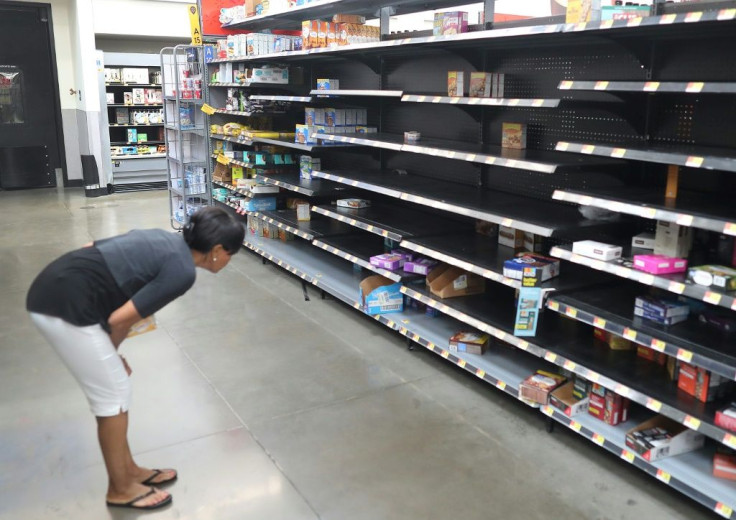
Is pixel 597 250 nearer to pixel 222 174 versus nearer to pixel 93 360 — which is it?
pixel 93 360

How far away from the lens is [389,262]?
4.71 meters

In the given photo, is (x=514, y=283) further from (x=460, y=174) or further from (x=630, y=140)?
(x=460, y=174)

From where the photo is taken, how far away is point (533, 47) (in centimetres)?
415

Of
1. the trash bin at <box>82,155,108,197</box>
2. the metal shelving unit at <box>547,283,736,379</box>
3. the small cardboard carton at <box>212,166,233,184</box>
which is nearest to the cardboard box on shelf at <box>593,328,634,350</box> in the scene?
the metal shelving unit at <box>547,283,736,379</box>

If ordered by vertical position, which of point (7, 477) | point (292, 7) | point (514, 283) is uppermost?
point (292, 7)

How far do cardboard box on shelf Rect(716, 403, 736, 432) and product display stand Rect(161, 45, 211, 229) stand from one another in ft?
20.1

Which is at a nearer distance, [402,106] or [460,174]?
[460,174]

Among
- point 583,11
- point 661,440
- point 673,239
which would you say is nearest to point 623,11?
point 583,11

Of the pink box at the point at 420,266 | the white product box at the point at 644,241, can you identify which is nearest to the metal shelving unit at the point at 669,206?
the white product box at the point at 644,241

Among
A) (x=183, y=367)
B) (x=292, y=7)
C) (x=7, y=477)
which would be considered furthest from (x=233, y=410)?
(x=292, y=7)

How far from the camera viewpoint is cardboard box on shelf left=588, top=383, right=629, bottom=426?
3.15 m

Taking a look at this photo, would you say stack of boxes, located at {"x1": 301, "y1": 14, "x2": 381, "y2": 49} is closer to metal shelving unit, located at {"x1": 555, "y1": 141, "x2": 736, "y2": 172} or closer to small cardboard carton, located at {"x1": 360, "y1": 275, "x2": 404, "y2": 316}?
small cardboard carton, located at {"x1": 360, "y1": 275, "x2": 404, "y2": 316}

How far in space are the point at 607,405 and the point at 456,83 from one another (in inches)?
86.7

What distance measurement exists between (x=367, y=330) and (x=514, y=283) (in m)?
1.73
